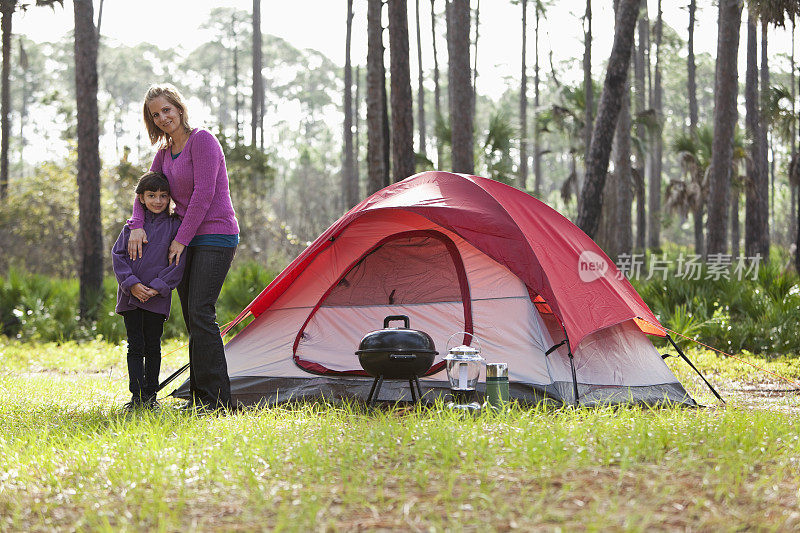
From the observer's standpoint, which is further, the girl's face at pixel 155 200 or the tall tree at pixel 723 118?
the tall tree at pixel 723 118

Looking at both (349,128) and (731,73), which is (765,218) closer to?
(731,73)

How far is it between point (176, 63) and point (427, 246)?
43.1 m

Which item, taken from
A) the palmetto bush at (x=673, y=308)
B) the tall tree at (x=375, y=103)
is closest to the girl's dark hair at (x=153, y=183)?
the tall tree at (x=375, y=103)

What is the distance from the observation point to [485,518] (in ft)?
8.34

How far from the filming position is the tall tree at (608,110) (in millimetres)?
9578

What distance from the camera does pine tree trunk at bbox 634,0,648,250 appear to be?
2250 centimetres

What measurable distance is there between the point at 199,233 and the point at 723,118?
1005 centimetres

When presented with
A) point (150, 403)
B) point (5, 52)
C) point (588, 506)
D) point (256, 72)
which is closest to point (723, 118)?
point (150, 403)

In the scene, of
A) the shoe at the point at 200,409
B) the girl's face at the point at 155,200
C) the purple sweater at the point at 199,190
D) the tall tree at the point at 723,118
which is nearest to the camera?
the shoe at the point at 200,409

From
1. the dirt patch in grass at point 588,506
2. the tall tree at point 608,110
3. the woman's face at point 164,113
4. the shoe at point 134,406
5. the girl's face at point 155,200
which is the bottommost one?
the shoe at point 134,406

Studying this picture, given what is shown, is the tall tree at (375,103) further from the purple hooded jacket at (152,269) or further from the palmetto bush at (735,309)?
the purple hooded jacket at (152,269)

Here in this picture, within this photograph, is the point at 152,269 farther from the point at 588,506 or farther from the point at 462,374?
the point at 588,506

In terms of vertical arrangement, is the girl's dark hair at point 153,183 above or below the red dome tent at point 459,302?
above

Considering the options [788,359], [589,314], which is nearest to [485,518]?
[589,314]
